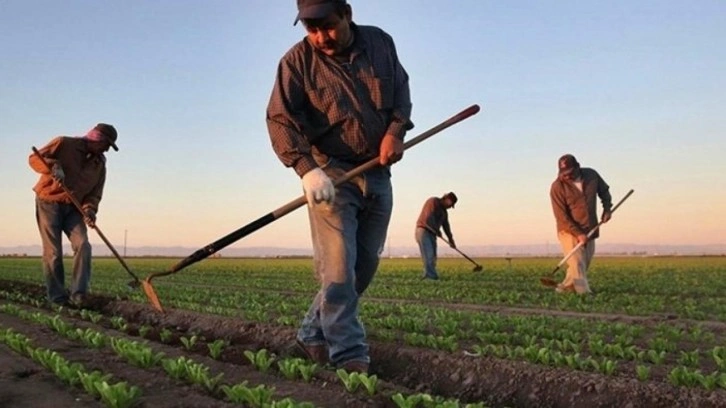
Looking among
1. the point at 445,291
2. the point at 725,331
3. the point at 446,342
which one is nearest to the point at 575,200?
the point at 445,291

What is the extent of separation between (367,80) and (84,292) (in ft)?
20.5

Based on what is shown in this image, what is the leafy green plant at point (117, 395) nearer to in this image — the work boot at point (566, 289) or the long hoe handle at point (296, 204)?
the long hoe handle at point (296, 204)

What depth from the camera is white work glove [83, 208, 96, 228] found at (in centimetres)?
928

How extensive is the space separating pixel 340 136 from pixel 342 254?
758 millimetres

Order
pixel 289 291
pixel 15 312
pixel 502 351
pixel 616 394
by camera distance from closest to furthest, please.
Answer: pixel 616 394, pixel 502 351, pixel 15 312, pixel 289 291

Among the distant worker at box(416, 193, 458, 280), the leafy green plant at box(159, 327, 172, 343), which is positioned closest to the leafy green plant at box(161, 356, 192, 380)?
the leafy green plant at box(159, 327, 172, 343)

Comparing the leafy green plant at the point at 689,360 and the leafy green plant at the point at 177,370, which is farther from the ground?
the leafy green plant at the point at 177,370

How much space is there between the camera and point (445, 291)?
12.3 meters

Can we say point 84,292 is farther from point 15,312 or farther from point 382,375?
point 382,375

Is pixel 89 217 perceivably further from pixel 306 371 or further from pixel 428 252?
pixel 428 252

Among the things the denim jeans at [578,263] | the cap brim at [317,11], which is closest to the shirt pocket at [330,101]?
the cap brim at [317,11]

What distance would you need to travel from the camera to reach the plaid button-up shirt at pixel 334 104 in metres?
4.59

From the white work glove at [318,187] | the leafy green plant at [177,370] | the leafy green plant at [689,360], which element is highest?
the white work glove at [318,187]

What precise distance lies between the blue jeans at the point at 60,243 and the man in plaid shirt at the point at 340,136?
5.52m
